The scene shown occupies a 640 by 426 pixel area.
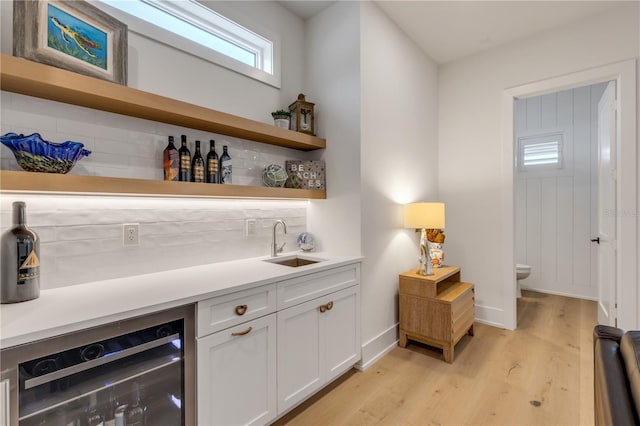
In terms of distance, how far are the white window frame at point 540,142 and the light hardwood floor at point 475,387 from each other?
2200mm

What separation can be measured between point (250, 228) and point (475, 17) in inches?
106

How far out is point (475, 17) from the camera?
104 inches

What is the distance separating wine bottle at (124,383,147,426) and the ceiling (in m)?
2.84

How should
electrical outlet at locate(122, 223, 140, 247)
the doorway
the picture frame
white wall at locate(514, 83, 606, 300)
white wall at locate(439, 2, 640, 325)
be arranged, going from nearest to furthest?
the picture frame
electrical outlet at locate(122, 223, 140, 247)
the doorway
white wall at locate(439, 2, 640, 325)
white wall at locate(514, 83, 606, 300)

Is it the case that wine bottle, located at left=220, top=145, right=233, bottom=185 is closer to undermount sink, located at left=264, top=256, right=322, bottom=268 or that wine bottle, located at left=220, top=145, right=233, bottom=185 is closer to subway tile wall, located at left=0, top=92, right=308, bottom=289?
subway tile wall, located at left=0, top=92, right=308, bottom=289

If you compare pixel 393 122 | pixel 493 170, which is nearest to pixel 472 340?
pixel 493 170

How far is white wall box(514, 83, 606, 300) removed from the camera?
379 centimetres

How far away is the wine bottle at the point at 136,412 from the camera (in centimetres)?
121

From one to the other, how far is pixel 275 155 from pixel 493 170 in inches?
89.7

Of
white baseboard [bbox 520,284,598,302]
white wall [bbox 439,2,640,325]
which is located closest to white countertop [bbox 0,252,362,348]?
white wall [bbox 439,2,640,325]

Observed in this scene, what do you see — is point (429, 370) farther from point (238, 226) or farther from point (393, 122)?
point (393, 122)

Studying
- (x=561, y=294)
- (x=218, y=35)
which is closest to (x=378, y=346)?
(x=218, y=35)

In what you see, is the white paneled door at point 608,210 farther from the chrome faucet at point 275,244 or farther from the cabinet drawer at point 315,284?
the chrome faucet at point 275,244

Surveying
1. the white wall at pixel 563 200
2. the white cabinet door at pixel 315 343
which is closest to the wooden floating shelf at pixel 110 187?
the white cabinet door at pixel 315 343
